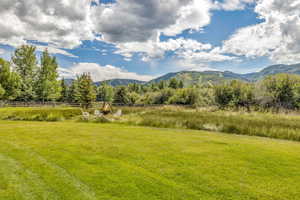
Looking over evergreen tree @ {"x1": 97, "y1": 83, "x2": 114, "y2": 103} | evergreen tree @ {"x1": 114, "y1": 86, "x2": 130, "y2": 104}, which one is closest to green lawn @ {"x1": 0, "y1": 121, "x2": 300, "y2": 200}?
evergreen tree @ {"x1": 114, "y1": 86, "x2": 130, "y2": 104}

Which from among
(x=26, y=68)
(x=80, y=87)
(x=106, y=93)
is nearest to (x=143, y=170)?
(x=80, y=87)

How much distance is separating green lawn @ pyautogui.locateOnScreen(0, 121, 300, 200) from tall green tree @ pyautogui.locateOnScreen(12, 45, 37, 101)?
39557 millimetres

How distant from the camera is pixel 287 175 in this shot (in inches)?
190

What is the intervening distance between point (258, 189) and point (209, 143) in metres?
3.89

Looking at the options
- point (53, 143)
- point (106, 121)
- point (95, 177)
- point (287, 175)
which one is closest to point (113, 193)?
point (95, 177)

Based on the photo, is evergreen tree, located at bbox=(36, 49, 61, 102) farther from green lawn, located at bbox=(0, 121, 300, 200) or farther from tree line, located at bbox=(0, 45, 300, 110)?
green lawn, located at bbox=(0, 121, 300, 200)

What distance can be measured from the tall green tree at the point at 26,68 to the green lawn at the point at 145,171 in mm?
39557

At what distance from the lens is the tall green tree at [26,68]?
4003cm

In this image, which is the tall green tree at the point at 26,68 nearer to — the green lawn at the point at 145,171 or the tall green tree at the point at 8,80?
the tall green tree at the point at 8,80

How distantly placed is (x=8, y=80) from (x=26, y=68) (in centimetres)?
619

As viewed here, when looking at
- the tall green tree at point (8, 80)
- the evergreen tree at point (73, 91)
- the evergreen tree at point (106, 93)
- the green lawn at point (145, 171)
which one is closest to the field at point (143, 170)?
the green lawn at point (145, 171)

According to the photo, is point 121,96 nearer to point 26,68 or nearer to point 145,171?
point 26,68

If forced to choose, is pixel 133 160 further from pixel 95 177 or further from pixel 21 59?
pixel 21 59

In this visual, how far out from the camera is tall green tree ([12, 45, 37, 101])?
40.0m
